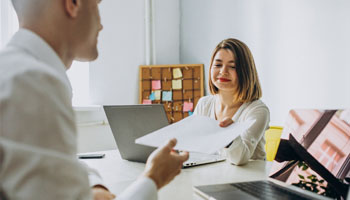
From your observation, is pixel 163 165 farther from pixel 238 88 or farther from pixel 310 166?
pixel 238 88

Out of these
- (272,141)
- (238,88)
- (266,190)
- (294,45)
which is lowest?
(272,141)

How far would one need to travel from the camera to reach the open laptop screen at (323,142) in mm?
862

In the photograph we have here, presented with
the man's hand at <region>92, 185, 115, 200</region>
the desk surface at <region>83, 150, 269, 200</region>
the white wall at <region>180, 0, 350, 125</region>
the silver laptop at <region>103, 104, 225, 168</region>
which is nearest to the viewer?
the man's hand at <region>92, 185, 115, 200</region>

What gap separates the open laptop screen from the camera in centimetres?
86

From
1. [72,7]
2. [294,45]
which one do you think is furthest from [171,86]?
[72,7]

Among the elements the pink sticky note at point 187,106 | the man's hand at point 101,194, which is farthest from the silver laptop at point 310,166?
the pink sticky note at point 187,106

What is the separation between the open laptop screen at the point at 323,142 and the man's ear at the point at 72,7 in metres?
A: 0.75

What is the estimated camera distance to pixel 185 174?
3.90 feet

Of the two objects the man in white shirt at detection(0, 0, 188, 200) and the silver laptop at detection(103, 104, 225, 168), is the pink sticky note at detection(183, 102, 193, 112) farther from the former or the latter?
the man in white shirt at detection(0, 0, 188, 200)

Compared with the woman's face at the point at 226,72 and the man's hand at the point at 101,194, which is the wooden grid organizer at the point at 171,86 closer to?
the woman's face at the point at 226,72

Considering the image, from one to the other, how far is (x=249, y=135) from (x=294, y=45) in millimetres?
1093

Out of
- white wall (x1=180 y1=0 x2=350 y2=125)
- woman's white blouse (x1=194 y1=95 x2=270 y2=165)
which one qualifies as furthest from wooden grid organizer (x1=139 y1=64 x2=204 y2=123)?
woman's white blouse (x1=194 y1=95 x2=270 y2=165)

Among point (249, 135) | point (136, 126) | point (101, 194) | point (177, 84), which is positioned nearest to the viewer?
point (101, 194)

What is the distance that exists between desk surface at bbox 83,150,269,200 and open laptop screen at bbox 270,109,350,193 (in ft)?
0.73
